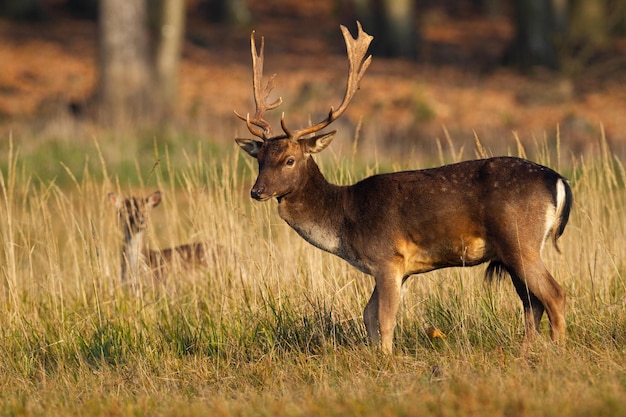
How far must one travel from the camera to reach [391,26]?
2769 cm

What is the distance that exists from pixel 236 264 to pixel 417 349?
228cm

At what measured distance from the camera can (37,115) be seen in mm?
22516

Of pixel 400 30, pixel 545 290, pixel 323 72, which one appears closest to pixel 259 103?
pixel 545 290

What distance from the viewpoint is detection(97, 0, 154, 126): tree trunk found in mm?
21016

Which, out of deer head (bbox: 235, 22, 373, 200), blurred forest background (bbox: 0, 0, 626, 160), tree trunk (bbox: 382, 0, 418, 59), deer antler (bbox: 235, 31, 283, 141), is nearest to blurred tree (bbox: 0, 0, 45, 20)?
blurred forest background (bbox: 0, 0, 626, 160)

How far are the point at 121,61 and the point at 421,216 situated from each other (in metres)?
14.6

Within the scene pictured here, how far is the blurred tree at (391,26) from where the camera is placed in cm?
2739

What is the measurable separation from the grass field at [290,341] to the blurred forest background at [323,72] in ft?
26.7

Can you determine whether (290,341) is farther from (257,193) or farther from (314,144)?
(314,144)

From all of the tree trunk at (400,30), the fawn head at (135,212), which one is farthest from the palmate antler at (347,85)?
the tree trunk at (400,30)

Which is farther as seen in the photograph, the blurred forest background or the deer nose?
the blurred forest background

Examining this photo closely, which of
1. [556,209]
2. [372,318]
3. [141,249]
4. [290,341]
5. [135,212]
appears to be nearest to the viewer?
[556,209]

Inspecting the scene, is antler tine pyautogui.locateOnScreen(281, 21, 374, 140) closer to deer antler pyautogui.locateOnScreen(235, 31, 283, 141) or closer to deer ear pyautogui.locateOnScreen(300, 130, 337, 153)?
deer ear pyautogui.locateOnScreen(300, 130, 337, 153)

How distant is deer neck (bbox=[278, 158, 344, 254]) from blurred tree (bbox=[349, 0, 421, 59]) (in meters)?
19.8
